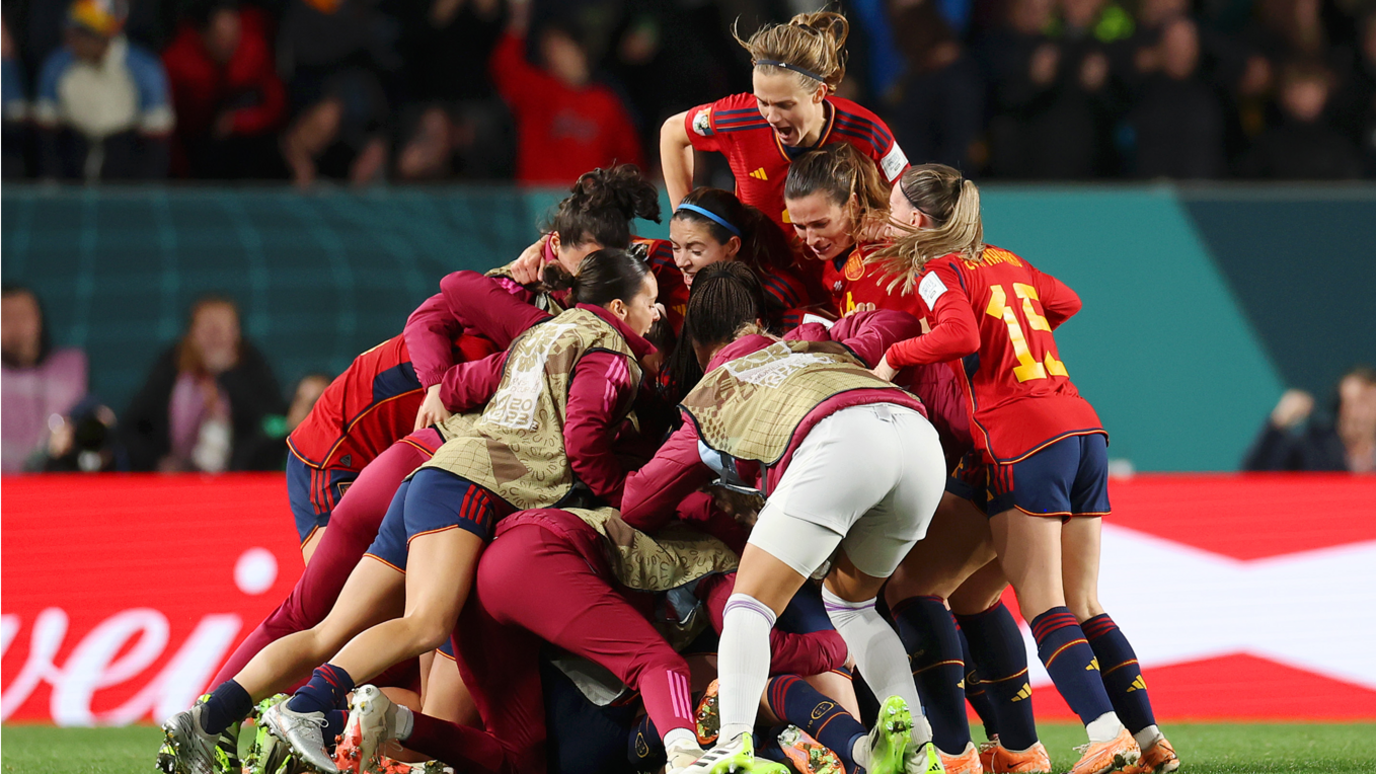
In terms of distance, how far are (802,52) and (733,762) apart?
2333mm

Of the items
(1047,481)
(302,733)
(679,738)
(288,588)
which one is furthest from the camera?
(288,588)

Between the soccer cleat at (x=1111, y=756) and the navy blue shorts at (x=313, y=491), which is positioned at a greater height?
the navy blue shorts at (x=313, y=491)

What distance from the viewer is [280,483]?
653cm

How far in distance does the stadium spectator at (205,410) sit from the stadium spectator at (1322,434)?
16.8 ft

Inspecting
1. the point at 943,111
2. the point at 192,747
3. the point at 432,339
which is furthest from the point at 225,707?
the point at 943,111

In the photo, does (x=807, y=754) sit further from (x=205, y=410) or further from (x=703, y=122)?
(x=205, y=410)

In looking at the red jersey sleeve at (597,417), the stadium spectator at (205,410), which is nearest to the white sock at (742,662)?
the red jersey sleeve at (597,417)

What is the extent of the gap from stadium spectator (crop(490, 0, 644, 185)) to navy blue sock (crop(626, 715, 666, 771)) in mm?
4859

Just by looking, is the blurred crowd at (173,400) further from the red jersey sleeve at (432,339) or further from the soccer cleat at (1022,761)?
the soccer cleat at (1022,761)

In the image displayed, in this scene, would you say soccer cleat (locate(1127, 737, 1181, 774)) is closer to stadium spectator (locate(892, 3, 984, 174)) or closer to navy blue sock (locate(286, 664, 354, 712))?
navy blue sock (locate(286, 664, 354, 712))

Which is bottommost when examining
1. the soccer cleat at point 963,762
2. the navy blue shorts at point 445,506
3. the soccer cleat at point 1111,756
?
the soccer cleat at point 963,762

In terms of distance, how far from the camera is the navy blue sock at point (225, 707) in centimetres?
398

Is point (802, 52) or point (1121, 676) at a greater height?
point (802, 52)

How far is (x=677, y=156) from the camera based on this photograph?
17.1 feet
